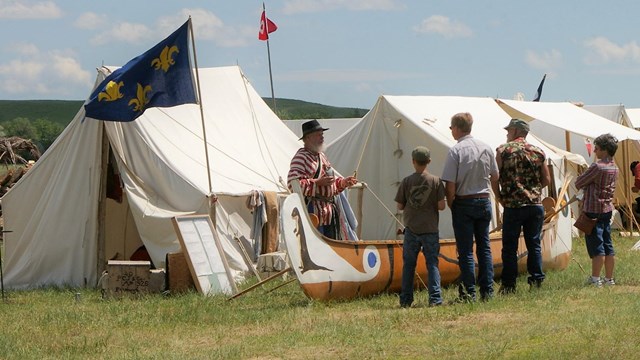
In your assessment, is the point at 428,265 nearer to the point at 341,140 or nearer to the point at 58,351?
the point at 58,351

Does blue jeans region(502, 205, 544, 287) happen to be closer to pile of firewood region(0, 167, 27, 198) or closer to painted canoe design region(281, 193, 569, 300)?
painted canoe design region(281, 193, 569, 300)

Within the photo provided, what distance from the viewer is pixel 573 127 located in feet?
53.8

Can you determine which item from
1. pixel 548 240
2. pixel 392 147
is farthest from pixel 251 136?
pixel 548 240

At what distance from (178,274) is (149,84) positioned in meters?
1.87

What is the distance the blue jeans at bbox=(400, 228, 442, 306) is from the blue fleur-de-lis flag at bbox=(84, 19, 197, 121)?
2.98 meters

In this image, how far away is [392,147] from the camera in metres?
15.2

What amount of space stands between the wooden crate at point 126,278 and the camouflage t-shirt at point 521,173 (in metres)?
3.32

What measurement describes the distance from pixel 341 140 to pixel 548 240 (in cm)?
534

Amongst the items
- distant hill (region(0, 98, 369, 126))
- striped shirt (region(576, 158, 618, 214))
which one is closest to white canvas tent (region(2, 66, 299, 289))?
striped shirt (region(576, 158, 618, 214))

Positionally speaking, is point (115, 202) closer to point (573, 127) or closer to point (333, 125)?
point (573, 127)

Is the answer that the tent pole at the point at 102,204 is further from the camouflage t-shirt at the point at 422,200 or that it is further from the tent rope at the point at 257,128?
the camouflage t-shirt at the point at 422,200

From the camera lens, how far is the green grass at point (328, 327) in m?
6.64

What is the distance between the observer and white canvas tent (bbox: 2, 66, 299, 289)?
11047 mm

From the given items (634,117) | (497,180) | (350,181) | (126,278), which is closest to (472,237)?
(497,180)
